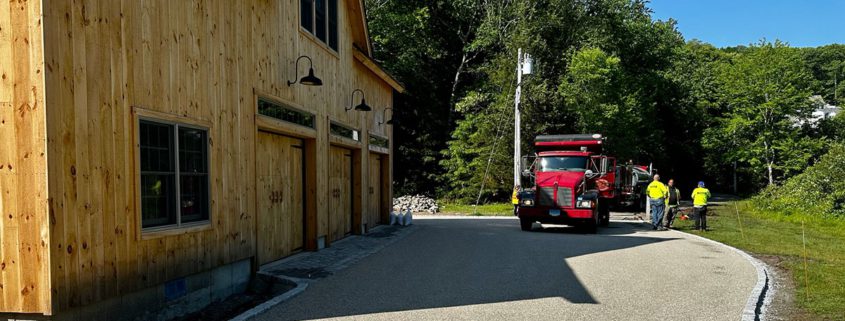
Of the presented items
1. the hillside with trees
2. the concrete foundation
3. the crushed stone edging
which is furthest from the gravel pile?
the concrete foundation

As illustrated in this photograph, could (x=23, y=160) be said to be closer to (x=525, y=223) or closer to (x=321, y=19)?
(x=321, y=19)

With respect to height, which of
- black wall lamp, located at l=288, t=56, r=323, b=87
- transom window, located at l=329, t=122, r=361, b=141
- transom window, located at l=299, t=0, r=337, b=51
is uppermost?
transom window, located at l=299, t=0, r=337, b=51

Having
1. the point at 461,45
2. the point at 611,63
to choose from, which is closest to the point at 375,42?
the point at 461,45

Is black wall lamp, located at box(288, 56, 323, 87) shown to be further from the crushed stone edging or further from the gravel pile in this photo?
the gravel pile

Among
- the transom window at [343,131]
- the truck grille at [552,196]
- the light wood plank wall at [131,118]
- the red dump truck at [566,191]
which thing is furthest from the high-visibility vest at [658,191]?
the light wood plank wall at [131,118]

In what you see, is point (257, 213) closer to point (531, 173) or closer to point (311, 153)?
point (311, 153)

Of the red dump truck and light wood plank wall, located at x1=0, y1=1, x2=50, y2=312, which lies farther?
the red dump truck

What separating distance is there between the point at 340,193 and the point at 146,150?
7.91m

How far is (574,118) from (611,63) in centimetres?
498

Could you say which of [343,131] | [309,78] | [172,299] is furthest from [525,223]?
[172,299]

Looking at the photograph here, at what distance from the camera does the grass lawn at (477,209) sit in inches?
1045

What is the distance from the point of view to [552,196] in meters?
16.4

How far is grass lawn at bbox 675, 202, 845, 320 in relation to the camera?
7.36 meters

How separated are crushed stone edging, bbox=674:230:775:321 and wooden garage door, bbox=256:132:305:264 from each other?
268 inches
